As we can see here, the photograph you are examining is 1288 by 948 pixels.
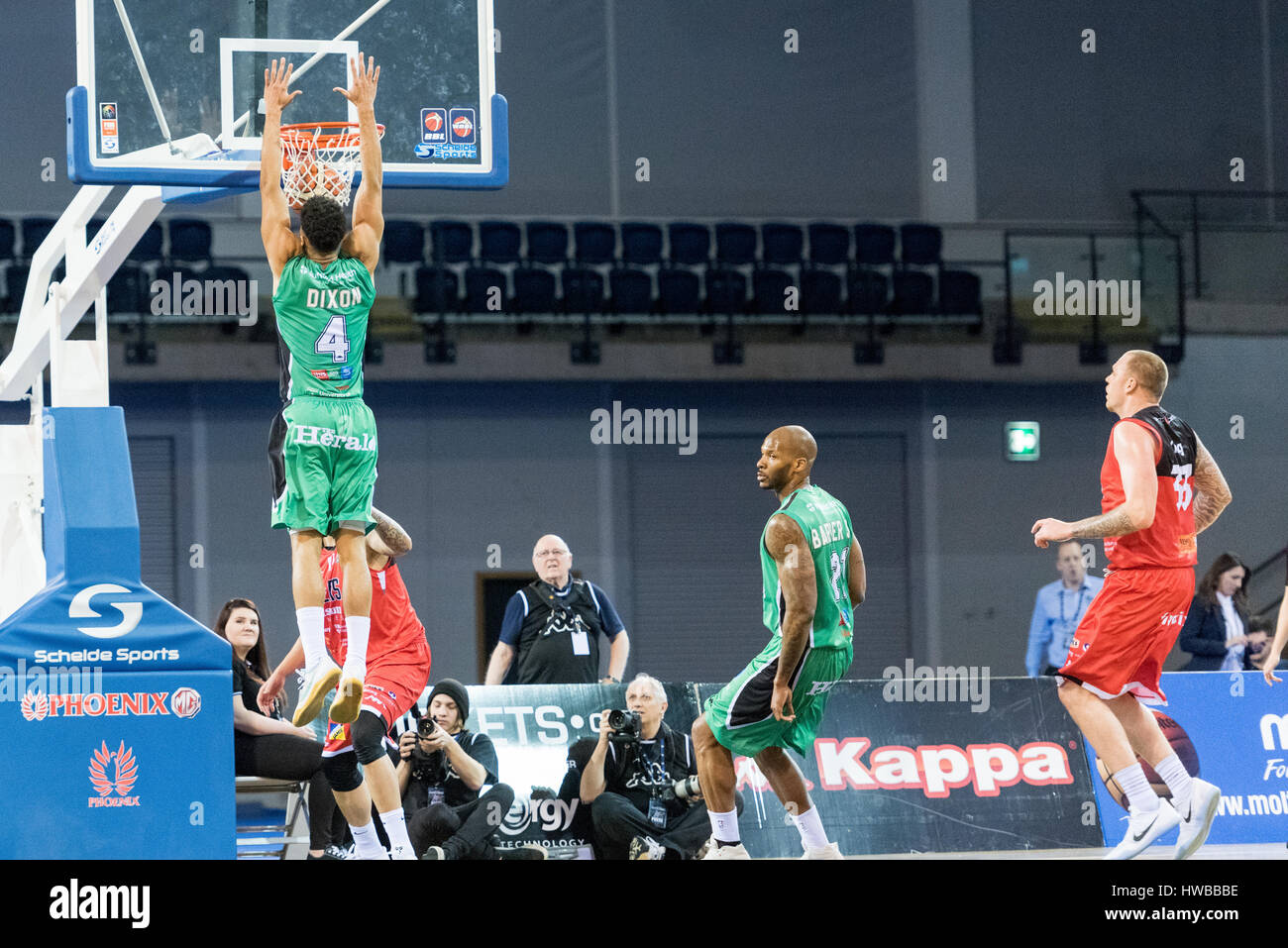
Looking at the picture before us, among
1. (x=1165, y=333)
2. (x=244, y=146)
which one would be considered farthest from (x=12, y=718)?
(x=1165, y=333)

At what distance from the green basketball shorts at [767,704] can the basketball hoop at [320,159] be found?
285 centimetres

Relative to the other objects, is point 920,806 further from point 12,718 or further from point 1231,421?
point 1231,421

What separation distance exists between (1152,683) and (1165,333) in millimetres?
10607

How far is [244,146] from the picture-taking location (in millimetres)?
7516

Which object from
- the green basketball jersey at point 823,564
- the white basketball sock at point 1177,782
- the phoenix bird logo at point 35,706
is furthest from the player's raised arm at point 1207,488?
the phoenix bird logo at point 35,706

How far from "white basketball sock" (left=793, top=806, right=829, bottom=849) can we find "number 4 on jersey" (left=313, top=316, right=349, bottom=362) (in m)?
3.05

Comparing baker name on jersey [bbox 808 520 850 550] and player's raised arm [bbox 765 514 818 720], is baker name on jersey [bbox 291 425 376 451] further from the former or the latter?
baker name on jersey [bbox 808 520 850 550]

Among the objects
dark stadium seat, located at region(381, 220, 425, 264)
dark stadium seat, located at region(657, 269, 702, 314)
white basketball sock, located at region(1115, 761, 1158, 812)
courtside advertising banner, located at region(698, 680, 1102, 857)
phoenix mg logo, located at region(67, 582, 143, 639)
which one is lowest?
courtside advertising banner, located at region(698, 680, 1102, 857)

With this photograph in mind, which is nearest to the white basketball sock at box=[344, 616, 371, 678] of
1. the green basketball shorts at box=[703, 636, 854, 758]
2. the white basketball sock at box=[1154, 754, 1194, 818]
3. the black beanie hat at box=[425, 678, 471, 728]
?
the green basketball shorts at box=[703, 636, 854, 758]

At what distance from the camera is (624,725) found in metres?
9.21

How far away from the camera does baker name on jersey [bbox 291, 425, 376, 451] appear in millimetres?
6992

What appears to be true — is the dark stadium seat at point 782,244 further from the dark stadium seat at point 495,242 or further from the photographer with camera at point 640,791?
the photographer with camera at point 640,791

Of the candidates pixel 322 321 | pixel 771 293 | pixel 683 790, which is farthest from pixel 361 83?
pixel 771 293

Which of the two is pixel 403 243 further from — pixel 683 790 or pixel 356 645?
pixel 356 645
